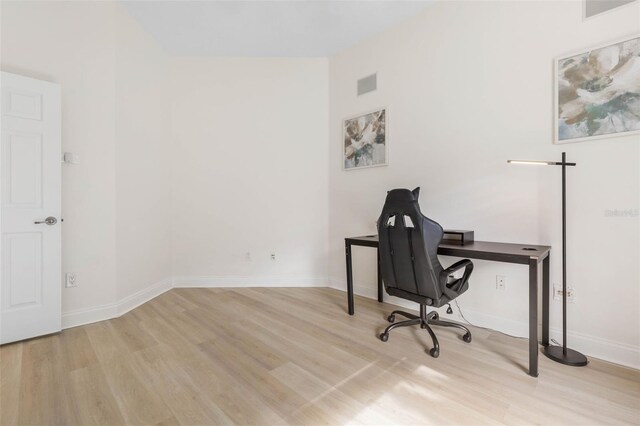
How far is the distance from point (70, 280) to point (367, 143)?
3.34 metres

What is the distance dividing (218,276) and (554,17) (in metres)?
4.36

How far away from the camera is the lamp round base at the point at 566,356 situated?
1.91m

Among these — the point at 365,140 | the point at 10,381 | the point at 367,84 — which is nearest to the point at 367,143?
the point at 365,140

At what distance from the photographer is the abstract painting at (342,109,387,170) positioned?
10.9 feet

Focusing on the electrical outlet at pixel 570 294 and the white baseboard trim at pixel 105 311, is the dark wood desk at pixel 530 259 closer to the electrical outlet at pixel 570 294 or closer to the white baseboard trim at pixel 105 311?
the electrical outlet at pixel 570 294

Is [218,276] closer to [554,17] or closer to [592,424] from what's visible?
[592,424]

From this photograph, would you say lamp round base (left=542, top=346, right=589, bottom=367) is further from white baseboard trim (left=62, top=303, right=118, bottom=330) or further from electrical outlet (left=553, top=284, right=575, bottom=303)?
white baseboard trim (left=62, top=303, right=118, bottom=330)

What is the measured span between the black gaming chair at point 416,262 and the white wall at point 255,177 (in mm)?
1689

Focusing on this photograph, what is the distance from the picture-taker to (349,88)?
12.0 feet

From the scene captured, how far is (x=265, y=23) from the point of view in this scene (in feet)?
10.4

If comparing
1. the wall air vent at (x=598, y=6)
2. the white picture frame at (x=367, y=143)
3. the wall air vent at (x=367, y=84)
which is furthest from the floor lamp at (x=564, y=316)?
the wall air vent at (x=367, y=84)

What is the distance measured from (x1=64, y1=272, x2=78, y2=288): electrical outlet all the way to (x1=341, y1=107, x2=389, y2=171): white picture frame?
3.06 m

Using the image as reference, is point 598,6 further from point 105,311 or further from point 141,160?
point 105,311

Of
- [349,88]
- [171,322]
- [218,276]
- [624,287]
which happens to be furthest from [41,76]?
[624,287]
